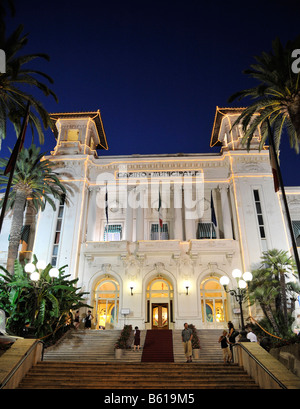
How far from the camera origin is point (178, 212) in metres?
29.7

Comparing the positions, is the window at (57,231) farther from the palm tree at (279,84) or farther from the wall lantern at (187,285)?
the palm tree at (279,84)

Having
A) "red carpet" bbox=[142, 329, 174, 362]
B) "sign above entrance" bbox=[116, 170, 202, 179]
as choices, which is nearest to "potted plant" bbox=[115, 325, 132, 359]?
"red carpet" bbox=[142, 329, 174, 362]

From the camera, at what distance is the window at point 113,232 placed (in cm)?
2931

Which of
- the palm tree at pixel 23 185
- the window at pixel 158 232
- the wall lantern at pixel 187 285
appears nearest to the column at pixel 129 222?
the window at pixel 158 232

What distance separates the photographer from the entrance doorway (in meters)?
26.2

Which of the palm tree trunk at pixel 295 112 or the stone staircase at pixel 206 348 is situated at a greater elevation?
the palm tree trunk at pixel 295 112

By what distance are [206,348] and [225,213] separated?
13396 millimetres

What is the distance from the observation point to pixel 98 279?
27422 millimetres

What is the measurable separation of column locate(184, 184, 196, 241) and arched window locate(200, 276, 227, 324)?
13.2ft

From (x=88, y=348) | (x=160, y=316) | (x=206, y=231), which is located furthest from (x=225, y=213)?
(x=88, y=348)

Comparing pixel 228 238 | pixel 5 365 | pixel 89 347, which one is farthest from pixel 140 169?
pixel 5 365

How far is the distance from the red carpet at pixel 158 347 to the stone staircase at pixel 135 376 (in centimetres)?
589

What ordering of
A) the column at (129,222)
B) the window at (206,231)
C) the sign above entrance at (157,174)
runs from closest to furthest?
the window at (206,231)
the column at (129,222)
the sign above entrance at (157,174)

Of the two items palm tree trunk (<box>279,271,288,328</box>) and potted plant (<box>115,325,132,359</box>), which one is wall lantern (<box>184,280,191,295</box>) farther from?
potted plant (<box>115,325,132,359</box>)
